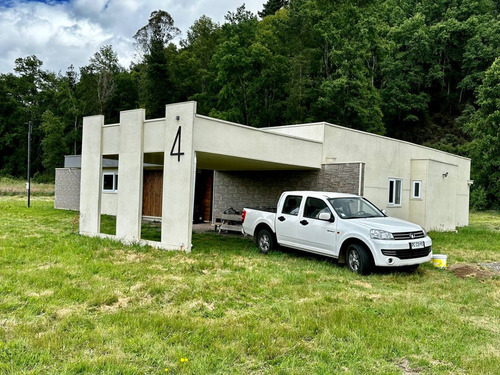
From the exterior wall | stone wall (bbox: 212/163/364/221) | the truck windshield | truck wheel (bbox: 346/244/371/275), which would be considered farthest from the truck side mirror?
the exterior wall

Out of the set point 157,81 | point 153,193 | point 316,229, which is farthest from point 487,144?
point 157,81

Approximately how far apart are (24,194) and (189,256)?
33.4m

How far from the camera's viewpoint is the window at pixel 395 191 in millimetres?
17094

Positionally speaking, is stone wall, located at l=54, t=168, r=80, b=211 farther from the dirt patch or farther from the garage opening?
the dirt patch

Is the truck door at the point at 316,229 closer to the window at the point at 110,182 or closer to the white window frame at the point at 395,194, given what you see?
the white window frame at the point at 395,194

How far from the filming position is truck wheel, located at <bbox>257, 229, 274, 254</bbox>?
11.1 meters

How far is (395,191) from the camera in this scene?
1723 cm

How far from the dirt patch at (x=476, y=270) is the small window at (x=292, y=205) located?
3938mm

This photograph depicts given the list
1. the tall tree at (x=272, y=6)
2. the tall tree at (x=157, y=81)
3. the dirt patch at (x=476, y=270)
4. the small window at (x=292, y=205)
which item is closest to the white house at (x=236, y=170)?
the small window at (x=292, y=205)

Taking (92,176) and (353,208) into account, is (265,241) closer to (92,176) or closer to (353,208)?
(353,208)

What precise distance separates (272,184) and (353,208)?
20.5 feet

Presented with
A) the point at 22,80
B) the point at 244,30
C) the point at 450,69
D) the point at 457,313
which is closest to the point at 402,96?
the point at 450,69

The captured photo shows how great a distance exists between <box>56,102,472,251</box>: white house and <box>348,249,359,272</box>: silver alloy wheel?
409cm

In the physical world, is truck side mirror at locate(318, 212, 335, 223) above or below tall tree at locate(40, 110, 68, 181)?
below
